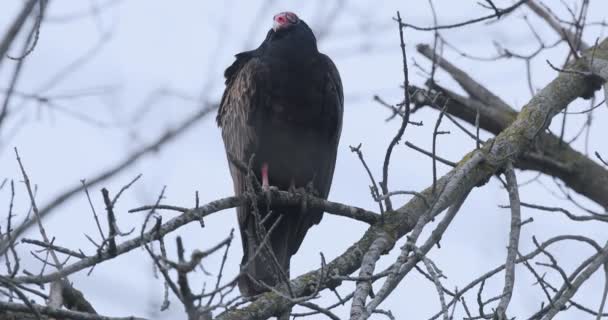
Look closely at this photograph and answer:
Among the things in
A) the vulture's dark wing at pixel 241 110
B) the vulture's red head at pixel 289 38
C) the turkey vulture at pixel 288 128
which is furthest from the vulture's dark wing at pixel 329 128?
the vulture's dark wing at pixel 241 110

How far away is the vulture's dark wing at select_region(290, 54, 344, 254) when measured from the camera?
535 centimetres

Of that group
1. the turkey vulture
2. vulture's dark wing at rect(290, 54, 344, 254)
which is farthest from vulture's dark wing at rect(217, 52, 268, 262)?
vulture's dark wing at rect(290, 54, 344, 254)

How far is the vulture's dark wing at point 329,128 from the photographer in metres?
5.35

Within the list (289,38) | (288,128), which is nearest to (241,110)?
(288,128)

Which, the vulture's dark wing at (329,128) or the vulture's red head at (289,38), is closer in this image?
the vulture's dark wing at (329,128)

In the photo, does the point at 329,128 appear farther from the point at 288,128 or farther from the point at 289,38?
the point at 289,38

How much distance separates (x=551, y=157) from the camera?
5895 millimetres

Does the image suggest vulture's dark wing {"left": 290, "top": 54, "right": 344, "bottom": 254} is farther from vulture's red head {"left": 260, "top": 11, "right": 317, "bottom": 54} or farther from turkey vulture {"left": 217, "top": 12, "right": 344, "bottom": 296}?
vulture's red head {"left": 260, "top": 11, "right": 317, "bottom": 54}

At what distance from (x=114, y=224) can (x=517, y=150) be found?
216 centimetres

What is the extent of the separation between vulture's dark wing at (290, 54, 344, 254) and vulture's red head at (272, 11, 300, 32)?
44 cm

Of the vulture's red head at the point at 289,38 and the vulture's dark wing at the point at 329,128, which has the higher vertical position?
the vulture's red head at the point at 289,38

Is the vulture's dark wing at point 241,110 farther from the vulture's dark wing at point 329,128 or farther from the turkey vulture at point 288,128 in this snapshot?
the vulture's dark wing at point 329,128

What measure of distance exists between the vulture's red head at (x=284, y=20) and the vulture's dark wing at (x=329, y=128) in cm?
44

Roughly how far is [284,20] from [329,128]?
847mm
